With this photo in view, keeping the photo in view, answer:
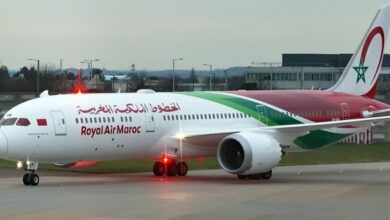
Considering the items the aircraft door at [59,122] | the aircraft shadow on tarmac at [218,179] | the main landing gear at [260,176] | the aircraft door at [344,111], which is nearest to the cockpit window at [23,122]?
the aircraft door at [59,122]

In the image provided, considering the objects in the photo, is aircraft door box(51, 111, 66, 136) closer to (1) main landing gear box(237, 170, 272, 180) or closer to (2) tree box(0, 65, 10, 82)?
(1) main landing gear box(237, 170, 272, 180)

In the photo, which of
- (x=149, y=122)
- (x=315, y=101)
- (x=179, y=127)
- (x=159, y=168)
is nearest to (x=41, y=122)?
(x=149, y=122)

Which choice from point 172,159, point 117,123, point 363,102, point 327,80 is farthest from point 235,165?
point 327,80

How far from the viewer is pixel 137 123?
2981 centimetres

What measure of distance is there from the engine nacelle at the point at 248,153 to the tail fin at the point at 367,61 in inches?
336

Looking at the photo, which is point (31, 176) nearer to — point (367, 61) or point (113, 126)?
point (113, 126)

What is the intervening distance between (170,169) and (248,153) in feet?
12.8

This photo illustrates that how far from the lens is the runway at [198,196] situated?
20.3 m

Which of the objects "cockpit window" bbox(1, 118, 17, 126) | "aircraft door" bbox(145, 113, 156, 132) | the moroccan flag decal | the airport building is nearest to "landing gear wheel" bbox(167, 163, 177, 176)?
"aircraft door" bbox(145, 113, 156, 132)

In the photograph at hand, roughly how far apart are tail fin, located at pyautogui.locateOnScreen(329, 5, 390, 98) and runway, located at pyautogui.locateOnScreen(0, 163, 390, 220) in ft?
16.6

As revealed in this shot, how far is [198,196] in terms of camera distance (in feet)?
80.1

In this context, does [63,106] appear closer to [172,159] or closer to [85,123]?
[85,123]

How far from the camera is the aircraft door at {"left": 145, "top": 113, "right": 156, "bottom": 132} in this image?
30.1 metres

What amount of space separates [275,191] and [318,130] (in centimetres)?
846
